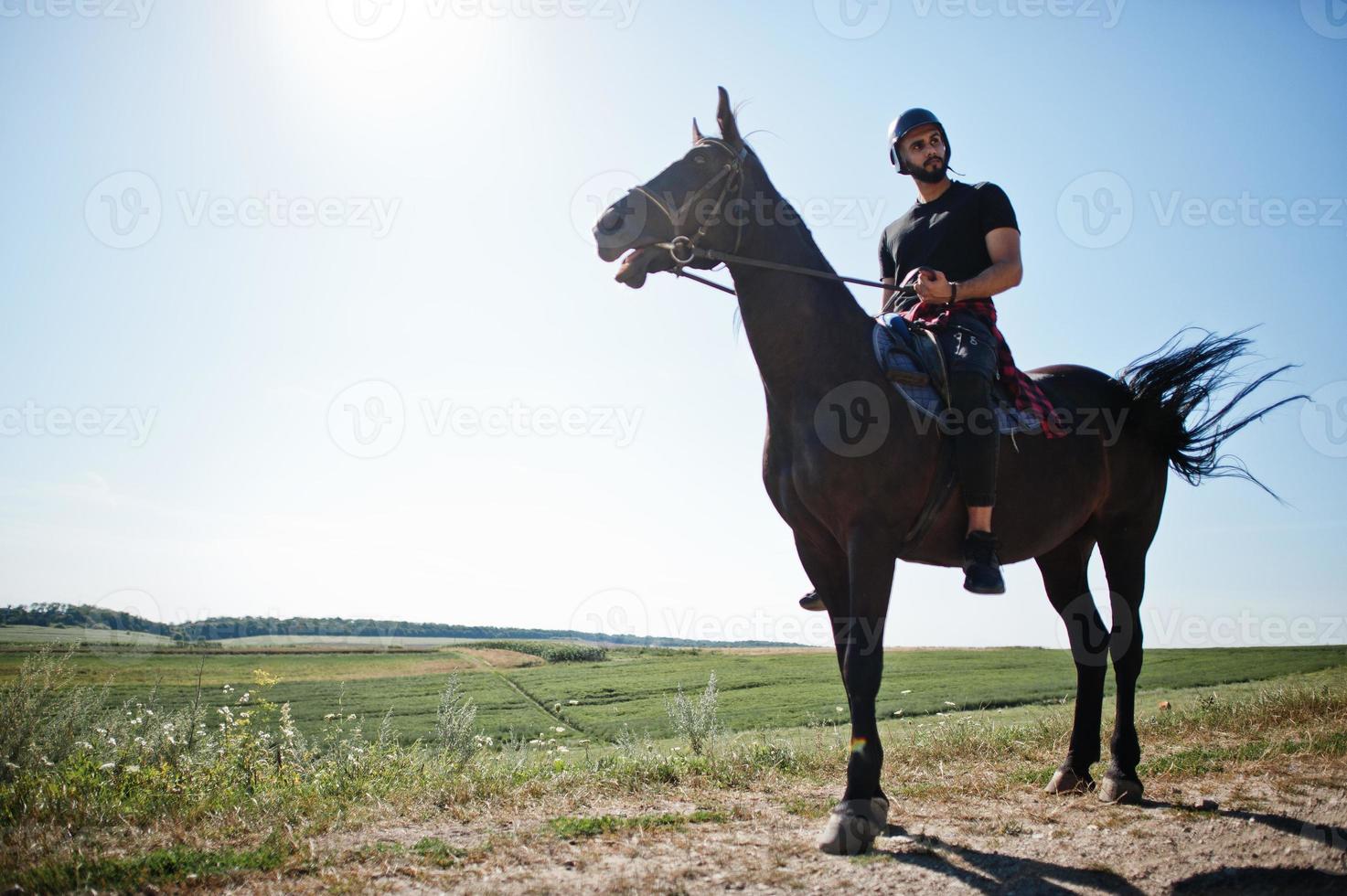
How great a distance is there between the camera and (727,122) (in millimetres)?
4918

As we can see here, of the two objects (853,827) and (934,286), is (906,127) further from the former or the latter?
(853,827)

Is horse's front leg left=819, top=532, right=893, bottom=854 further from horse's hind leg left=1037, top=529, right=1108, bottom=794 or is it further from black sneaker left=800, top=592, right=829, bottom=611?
horse's hind leg left=1037, top=529, right=1108, bottom=794

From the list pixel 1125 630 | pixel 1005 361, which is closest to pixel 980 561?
pixel 1005 361

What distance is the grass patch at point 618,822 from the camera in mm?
4129

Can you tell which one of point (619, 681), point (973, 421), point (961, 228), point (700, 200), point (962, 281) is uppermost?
point (961, 228)

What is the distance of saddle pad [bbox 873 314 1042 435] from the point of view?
471 centimetres

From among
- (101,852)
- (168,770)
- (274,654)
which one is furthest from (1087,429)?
(274,654)

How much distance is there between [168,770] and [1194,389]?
839cm

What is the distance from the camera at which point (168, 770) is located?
17.4ft

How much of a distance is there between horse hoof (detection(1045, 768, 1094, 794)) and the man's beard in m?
4.44

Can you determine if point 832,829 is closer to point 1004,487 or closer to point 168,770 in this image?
point 1004,487

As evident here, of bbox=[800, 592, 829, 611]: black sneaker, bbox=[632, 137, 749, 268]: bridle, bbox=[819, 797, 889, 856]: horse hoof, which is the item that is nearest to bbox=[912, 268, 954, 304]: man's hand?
bbox=[632, 137, 749, 268]: bridle

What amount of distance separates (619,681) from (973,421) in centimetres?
4561

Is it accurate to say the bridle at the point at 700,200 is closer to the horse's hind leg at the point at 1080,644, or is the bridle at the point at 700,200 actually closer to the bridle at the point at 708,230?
the bridle at the point at 708,230
